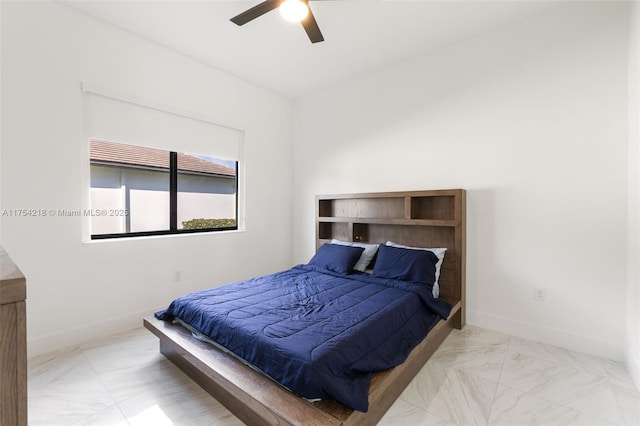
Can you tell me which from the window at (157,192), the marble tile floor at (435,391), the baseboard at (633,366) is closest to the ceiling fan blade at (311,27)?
the window at (157,192)

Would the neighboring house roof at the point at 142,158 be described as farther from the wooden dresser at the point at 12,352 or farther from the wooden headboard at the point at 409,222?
the wooden dresser at the point at 12,352

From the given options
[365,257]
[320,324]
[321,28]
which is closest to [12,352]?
[320,324]

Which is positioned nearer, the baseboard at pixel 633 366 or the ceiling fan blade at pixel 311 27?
the baseboard at pixel 633 366

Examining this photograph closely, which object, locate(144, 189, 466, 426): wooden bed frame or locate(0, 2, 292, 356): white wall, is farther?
locate(0, 2, 292, 356): white wall

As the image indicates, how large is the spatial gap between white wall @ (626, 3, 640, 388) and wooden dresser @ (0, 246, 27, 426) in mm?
2985

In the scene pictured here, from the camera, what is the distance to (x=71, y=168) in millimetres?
2490

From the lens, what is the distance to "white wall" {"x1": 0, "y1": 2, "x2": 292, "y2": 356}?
2240 mm

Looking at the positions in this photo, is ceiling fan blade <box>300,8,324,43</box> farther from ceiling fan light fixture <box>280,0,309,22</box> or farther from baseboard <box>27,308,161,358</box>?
baseboard <box>27,308,161,358</box>

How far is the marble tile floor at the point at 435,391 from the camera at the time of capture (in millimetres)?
1643

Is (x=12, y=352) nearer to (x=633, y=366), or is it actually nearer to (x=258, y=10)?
(x=258, y=10)

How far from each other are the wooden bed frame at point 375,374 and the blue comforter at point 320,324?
7cm

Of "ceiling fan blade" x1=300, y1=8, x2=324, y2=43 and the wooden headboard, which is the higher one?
"ceiling fan blade" x1=300, y1=8, x2=324, y2=43

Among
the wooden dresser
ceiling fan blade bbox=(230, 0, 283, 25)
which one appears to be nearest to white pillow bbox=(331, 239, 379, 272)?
ceiling fan blade bbox=(230, 0, 283, 25)

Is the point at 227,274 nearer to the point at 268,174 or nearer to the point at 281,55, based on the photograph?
the point at 268,174
